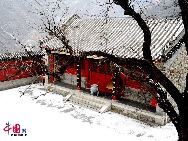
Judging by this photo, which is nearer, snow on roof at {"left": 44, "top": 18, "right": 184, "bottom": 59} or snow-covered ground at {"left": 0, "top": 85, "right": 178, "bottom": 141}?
snow-covered ground at {"left": 0, "top": 85, "right": 178, "bottom": 141}

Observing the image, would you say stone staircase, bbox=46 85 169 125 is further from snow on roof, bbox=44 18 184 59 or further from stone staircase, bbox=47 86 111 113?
snow on roof, bbox=44 18 184 59

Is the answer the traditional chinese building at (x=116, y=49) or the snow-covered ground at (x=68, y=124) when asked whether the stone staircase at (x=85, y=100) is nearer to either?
the snow-covered ground at (x=68, y=124)

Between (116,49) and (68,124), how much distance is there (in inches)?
198

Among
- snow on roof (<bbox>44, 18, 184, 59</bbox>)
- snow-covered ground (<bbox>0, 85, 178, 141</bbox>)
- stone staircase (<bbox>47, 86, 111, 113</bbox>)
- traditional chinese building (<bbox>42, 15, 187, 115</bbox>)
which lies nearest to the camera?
snow-covered ground (<bbox>0, 85, 178, 141</bbox>)

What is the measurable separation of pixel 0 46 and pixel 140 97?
49.9 m

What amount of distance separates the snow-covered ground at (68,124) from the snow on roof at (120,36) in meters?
3.64

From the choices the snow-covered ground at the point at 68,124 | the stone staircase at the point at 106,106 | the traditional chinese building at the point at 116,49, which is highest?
the traditional chinese building at the point at 116,49

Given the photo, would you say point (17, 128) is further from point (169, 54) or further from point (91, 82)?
point (169, 54)

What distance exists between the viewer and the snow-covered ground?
1311cm

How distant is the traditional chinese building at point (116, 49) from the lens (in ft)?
47.8

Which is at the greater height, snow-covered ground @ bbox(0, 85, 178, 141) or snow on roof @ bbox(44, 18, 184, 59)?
snow on roof @ bbox(44, 18, 184, 59)

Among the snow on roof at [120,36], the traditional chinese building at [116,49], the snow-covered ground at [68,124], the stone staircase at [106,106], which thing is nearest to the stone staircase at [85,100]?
the stone staircase at [106,106]

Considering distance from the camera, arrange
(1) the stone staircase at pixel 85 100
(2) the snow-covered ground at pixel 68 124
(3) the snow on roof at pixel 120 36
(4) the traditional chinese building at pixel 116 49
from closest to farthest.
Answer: (2) the snow-covered ground at pixel 68 124
(4) the traditional chinese building at pixel 116 49
(3) the snow on roof at pixel 120 36
(1) the stone staircase at pixel 85 100

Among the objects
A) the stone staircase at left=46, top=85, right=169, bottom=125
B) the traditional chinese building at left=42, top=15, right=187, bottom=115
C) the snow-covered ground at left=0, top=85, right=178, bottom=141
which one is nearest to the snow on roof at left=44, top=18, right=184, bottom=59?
the traditional chinese building at left=42, top=15, right=187, bottom=115
